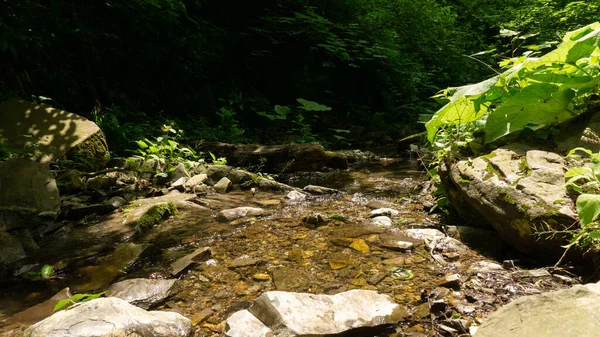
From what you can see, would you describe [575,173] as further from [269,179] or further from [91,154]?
[91,154]

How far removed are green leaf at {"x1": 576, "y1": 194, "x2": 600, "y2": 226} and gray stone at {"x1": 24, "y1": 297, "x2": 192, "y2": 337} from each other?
2208 mm

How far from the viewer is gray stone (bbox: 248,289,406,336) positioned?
1.94m

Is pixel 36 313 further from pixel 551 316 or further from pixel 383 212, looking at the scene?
pixel 383 212

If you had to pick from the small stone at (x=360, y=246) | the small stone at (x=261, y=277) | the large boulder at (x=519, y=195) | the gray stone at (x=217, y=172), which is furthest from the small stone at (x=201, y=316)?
the gray stone at (x=217, y=172)

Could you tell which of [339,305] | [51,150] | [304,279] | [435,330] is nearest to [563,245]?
[435,330]

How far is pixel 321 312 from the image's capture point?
207cm

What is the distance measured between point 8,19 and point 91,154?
3.15 m

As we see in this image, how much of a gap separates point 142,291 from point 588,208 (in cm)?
273

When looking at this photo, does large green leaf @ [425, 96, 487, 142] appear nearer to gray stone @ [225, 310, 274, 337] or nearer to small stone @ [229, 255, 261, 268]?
small stone @ [229, 255, 261, 268]

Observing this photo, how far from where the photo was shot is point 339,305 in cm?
215

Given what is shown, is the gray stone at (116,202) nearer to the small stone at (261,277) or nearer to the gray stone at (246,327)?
the small stone at (261,277)

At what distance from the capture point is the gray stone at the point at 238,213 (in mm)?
4195

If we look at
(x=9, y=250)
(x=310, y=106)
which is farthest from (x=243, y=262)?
(x=310, y=106)

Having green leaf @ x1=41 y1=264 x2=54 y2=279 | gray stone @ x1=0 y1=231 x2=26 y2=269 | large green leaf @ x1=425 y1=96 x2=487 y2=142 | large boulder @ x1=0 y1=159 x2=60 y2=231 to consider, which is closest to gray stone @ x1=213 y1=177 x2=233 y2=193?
large boulder @ x1=0 y1=159 x2=60 y2=231
